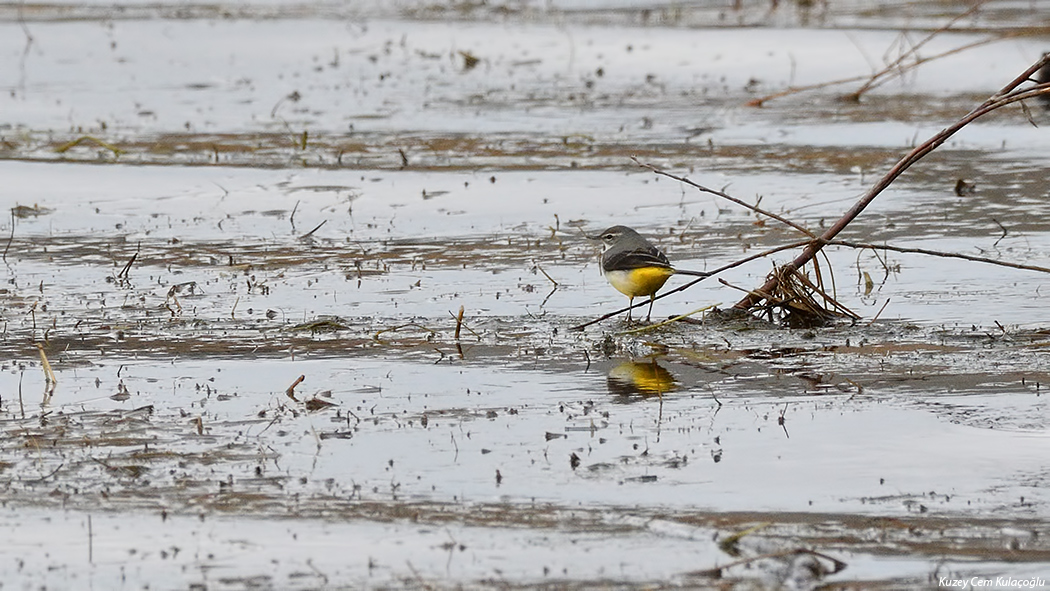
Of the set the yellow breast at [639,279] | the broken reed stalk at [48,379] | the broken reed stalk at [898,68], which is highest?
the broken reed stalk at [898,68]

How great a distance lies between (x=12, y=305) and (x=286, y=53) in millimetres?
10955

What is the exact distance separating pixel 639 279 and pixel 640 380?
1.05m

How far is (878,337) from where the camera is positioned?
848 cm

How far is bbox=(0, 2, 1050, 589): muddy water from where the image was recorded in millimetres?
5738

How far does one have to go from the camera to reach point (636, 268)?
8.69 m

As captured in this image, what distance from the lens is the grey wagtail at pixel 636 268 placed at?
8672 mm

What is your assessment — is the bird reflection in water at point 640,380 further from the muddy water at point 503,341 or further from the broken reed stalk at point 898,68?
the broken reed stalk at point 898,68

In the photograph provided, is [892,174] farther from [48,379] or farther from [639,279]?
[48,379]

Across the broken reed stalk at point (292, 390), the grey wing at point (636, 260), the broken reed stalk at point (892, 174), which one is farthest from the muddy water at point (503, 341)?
the grey wing at point (636, 260)

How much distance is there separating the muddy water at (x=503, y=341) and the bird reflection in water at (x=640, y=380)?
0.11 feet

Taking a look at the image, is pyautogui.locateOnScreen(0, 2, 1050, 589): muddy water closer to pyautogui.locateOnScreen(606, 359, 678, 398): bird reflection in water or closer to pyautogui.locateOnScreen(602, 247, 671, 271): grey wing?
pyautogui.locateOnScreen(606, 359, 678, 398): bird reflection in water

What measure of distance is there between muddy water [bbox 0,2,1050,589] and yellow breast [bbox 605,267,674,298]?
24 centimetres

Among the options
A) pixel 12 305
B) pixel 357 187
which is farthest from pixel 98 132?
pixel 12 305

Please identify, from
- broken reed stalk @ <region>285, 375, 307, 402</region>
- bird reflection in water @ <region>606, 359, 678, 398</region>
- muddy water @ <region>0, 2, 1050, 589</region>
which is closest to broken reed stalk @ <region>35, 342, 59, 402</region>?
muddy water @ <region>0, 2, 1050, 589</region>
